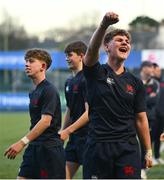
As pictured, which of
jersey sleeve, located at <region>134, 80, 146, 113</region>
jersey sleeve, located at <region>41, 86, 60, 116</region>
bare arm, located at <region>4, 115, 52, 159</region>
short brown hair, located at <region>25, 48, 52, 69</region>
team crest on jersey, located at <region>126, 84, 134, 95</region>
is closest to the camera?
team crest on jersey, located at <region>126, 84, 134, 95</region>

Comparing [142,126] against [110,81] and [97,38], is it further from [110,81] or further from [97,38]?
[97,38]

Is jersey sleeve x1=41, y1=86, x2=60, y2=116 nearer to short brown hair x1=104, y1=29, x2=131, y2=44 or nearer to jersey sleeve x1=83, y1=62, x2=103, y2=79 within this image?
jersey sleeve x1=83, y1=62, x2=103, y2=79

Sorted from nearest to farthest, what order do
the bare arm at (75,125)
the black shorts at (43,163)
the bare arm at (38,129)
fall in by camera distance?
the bare arm at (38,129), the black shorts at (43,163), the bare arm at (75,125)

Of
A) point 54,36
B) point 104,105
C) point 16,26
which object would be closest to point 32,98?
point 104,105

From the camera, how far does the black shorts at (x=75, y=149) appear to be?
27.6 feet

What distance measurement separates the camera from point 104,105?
20.7 ft

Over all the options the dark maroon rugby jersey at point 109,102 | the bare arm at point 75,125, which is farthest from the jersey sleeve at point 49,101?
the dark maroon rugby jersey at point 109,102

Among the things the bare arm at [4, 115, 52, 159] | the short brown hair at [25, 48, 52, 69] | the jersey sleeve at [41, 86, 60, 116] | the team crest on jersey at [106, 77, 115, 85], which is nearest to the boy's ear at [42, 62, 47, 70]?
the short brown hair at [25, 48, 52, 69]

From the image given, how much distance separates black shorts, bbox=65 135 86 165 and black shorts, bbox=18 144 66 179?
1091mm

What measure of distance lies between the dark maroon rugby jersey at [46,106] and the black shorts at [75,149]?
43.3 inches

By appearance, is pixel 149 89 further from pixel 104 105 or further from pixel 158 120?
pixel 104 105

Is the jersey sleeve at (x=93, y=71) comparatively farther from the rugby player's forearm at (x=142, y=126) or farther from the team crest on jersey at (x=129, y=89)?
the rugby player's forearm at (x=142, y=126)

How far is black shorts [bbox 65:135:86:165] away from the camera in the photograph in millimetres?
8422

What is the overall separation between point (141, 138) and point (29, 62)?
1.66m
